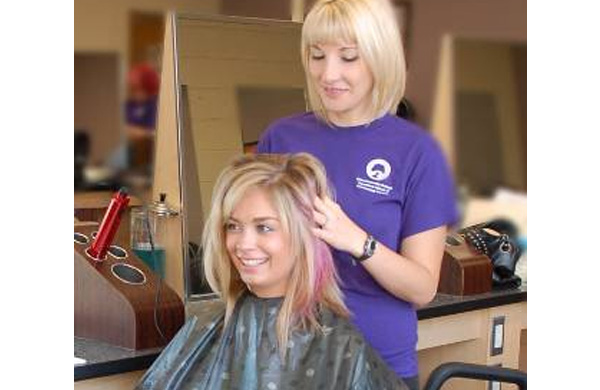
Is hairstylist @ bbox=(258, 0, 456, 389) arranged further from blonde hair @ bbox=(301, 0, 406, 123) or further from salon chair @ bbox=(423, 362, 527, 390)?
salon chair @ bbox=(423, 362, 527, 390)

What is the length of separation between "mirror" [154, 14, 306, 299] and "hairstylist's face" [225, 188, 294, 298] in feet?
1.58

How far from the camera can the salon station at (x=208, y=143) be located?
479 mm

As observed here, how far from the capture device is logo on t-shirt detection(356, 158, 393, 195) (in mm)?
1314

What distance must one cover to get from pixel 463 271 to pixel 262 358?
978 mm

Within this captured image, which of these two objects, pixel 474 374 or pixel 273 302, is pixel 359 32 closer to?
pixel 273 302

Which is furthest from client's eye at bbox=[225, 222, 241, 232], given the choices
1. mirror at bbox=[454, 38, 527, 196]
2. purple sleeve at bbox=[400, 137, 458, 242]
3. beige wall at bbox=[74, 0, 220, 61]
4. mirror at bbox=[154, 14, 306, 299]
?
mirror at bbox=[454, 38, 527, 196]

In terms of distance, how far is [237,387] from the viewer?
1406 mm

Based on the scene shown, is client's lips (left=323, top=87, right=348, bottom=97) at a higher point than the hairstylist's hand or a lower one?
higher

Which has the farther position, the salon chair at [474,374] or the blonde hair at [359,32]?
the salon chair at [474,374]

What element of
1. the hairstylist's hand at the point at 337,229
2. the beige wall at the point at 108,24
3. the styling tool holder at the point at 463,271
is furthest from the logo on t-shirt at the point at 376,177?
the styling tool holder at the point at 463,271

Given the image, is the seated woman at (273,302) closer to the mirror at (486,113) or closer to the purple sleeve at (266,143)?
the purple sleeve at (266,143)

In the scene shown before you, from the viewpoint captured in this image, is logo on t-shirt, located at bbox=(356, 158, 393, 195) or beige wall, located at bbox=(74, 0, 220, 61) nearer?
beige wall, located at bbox=(74, 0, 220, 61)
